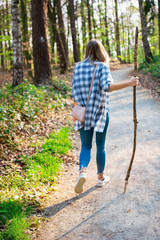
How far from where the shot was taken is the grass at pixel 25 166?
2951 mm

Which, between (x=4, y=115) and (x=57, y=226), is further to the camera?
(x=4, y=115)

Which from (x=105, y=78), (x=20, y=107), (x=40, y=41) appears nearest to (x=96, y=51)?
(x=105, y=78)

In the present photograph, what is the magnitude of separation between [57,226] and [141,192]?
1.39 metres

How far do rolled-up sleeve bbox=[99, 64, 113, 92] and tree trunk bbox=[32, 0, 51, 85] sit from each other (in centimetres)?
760

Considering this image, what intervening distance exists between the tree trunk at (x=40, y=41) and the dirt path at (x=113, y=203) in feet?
19.7

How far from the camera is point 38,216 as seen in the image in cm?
323

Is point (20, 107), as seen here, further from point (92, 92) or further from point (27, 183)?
point (92, 92)

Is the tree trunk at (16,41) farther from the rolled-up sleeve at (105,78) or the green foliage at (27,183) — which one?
the rolled-up sleeve at (105,78)

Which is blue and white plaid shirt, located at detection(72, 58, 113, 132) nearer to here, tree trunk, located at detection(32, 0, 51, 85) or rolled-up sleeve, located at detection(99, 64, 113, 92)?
rolled-up sleeve, located at detection(99, 64, 113, 92)

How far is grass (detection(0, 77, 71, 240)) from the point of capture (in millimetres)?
2951

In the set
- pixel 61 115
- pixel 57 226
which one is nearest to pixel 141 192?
pixel 57 226

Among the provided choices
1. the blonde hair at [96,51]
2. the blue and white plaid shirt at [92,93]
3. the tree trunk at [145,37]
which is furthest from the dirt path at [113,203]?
the tree trunk at [145,37]

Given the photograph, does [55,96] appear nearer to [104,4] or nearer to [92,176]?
[92,176]

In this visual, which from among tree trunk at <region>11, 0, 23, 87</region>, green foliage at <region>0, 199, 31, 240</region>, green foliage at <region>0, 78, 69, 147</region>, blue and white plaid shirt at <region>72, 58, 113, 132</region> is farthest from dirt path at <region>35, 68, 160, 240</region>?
tree trunk at <region>11, 0, 23, 87</region>
